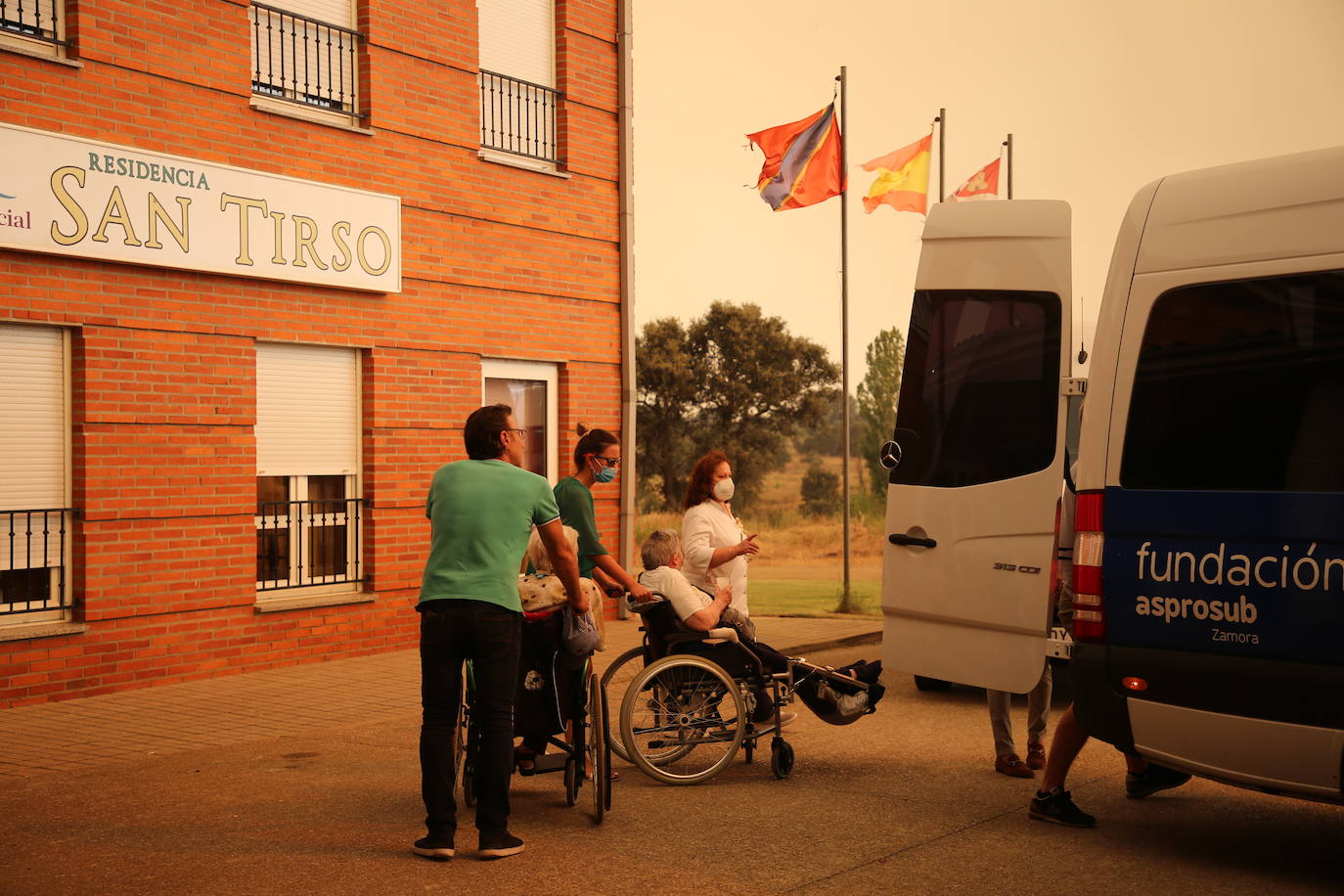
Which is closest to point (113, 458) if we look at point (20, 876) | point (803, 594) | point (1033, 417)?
point (20, 876)

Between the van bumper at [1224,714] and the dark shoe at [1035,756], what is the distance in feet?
5.85

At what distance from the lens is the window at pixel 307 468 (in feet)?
38.4

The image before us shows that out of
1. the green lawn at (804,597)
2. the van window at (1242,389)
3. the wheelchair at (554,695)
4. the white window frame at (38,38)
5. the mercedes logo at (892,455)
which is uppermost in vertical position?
the white window frame at (38,38)

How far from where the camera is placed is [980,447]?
6750mm

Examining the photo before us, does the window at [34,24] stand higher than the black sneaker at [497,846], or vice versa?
the window at [34,24]

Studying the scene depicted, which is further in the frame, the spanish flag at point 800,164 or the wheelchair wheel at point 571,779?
the spanish flag at point 800,164

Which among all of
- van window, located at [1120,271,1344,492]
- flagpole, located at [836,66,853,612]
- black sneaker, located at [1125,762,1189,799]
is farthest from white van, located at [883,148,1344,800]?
flagpole, located at [836,66,853,612]

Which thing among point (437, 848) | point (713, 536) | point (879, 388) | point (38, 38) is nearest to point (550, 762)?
point (437, 848)

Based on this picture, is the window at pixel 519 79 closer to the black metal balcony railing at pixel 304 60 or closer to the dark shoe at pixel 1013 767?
the black metal balcony railing at pixel 304 60

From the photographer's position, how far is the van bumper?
16.0ft

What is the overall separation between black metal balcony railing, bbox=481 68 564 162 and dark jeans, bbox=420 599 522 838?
353 inches

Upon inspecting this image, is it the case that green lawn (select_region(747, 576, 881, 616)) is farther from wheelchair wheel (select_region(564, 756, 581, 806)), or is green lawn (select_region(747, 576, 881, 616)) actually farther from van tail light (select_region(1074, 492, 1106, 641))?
van tail light (select_region(1074, 492, 1106, 641))

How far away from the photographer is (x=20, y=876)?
5422mm

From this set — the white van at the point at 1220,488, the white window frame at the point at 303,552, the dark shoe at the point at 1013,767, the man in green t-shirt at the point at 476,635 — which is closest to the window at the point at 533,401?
the white window frame at the point at 303,552
